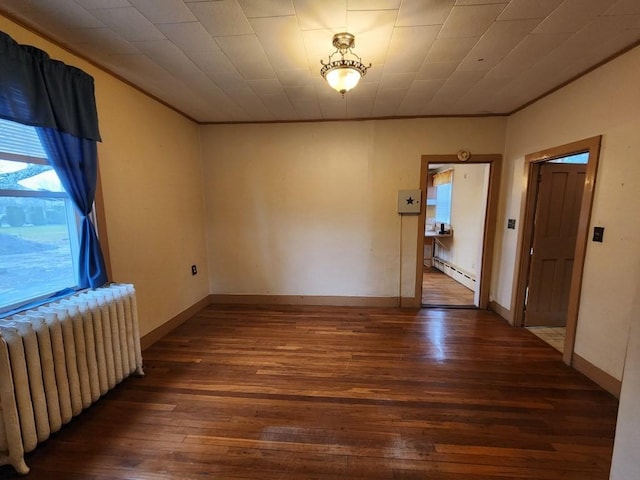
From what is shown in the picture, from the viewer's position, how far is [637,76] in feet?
6.28

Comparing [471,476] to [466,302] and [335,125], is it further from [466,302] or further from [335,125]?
[335,125]

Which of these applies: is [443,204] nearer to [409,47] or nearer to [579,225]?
[579,225]

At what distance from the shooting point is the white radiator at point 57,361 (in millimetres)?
1438

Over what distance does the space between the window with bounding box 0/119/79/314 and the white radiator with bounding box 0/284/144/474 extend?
0.23 metres

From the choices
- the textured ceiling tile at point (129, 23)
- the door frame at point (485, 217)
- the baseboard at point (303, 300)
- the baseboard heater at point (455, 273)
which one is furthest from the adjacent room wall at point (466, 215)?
the textured ceiling tile at point (129, 23)

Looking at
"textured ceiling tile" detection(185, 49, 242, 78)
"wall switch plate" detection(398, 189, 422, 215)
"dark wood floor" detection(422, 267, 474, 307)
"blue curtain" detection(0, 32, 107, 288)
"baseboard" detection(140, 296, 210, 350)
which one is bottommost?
"dark wood floor" detection(422, 267, 474, 307)

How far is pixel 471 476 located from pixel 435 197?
256 inches

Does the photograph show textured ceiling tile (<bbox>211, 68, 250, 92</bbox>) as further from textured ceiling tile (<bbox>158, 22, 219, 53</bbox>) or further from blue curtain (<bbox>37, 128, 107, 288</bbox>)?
blue curtain (<bbox>37, 128, 107, 288</bbox>)

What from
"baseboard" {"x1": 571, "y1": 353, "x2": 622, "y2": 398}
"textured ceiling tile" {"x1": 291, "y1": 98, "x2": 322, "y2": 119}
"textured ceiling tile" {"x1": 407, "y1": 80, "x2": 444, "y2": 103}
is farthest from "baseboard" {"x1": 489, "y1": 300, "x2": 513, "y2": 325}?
"textured ceiling tile" {"x1": 291, "y1": 98, "x2": 322, "y2": 119}

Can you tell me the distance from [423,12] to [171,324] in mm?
3706

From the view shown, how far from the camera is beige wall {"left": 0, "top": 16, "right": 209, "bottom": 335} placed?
2330 millimetres

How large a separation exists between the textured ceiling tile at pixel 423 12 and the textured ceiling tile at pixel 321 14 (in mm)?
355

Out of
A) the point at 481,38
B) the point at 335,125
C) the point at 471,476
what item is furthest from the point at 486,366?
the point at 335,125

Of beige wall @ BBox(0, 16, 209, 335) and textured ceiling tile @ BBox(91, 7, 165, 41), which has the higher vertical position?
textured ceiling tile @ BBox(91, 7, 165, 41)
